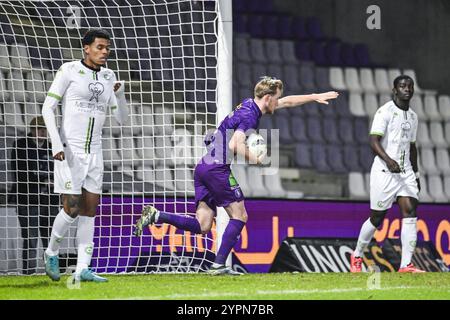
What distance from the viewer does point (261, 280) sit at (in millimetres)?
7891

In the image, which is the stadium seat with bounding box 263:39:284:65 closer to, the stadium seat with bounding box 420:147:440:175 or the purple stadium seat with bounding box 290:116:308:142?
the purple stadium seat with bounding box 290:116:308:142

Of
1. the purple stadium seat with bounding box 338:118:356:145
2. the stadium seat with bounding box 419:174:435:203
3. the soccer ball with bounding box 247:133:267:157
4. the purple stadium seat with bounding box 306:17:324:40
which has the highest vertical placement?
the purple stadium seat with bounding box 306:17:324:40

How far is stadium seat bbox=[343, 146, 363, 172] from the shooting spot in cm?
1227

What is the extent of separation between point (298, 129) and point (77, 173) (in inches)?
197

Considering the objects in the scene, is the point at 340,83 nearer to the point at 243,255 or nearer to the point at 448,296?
the point at 243,255

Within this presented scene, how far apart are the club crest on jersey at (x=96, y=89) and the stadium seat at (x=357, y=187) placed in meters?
4.96

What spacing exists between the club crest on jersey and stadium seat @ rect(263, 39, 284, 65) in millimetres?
4643

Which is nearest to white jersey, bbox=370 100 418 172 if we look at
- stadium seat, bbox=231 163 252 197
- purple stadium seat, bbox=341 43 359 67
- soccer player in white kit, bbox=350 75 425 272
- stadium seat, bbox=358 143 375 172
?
soccer player in white kit, bbox=350 75 425 272

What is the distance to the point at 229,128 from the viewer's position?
8281 mm

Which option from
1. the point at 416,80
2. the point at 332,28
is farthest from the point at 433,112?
the point at 332,28

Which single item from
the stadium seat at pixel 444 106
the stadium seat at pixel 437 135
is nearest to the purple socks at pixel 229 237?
the stadium seat at pixel 437 135

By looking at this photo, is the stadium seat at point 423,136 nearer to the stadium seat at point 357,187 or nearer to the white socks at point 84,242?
the stadium seat at point 357,187

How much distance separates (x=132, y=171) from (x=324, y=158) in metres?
3.04

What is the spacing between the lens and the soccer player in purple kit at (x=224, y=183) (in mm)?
8258
